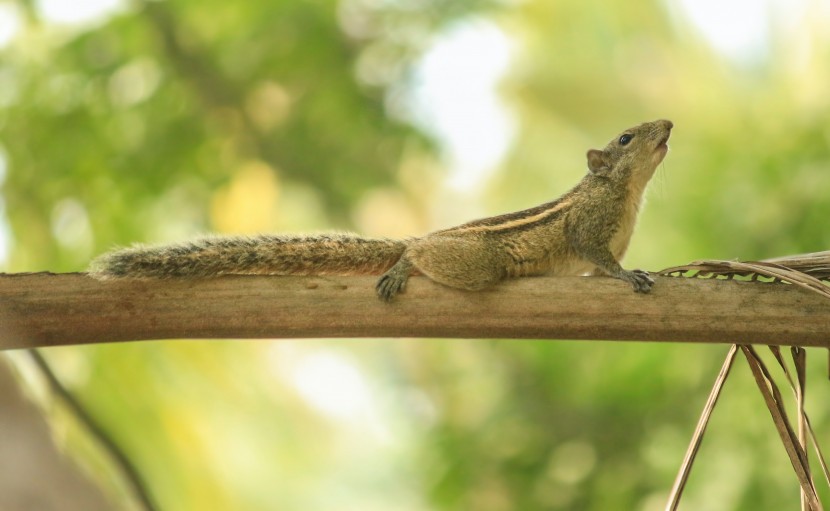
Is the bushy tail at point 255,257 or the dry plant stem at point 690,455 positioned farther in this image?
the bushy tail at point 255,257

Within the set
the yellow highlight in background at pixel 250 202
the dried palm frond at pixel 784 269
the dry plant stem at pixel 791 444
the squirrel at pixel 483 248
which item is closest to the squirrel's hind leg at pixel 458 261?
the squirrel at pixel 483 248

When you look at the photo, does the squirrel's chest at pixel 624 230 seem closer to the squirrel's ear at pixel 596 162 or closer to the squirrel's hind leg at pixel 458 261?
the squirrel's ear at pixel 596 162

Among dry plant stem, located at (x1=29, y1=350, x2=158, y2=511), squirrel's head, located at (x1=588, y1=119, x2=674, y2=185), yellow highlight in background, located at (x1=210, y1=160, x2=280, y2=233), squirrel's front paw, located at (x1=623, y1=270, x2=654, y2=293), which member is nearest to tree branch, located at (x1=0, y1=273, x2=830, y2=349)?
squirrel's front paw, located at (x1=623, y1=270, x2=654, y2=293)

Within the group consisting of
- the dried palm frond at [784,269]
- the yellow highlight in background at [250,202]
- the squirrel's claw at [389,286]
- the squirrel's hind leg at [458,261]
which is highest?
the yellow highlight in background at [250,202]

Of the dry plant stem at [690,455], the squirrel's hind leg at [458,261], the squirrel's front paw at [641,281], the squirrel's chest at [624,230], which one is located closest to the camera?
the dry plant stem at [690,455]

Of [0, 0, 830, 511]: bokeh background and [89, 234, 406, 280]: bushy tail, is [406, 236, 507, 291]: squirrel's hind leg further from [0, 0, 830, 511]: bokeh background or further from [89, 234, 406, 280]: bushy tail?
[0, 0, 830, 511]: bokeh background

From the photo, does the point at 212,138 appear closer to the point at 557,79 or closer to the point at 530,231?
the point at 557,79

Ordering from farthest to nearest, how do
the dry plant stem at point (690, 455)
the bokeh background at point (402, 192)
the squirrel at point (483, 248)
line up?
the bokeh background at point (402, 192), the squirrel at point (483, 248), the dry plant stem at point (690, 455)

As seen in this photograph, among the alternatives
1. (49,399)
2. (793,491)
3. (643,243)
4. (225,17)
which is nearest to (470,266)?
(49,399)
